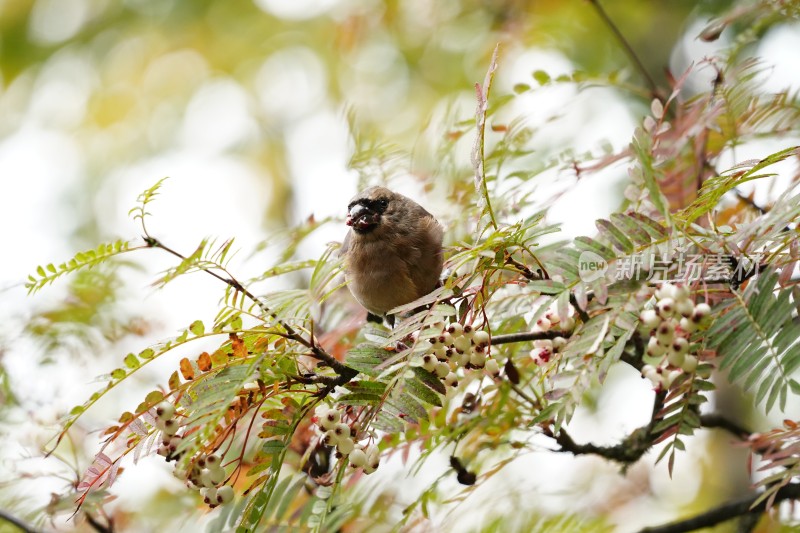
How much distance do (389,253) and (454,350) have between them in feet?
3.80

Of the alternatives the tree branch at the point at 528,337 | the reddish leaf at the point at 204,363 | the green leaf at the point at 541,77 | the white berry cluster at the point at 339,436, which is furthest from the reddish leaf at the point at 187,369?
the green leaf at the point at 541,77

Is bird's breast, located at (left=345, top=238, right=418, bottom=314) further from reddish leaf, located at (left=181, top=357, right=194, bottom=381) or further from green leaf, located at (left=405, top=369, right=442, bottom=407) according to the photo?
reddish leaf, located at (left=181, top=357, right=194, bottom=381)

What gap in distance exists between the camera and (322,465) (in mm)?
2500

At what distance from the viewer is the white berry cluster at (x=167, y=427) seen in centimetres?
166

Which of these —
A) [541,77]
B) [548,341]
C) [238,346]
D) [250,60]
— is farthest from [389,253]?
[250,60]

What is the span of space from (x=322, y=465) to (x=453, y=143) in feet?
3.75

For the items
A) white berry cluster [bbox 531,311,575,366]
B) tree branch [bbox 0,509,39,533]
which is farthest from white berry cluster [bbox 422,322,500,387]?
tree branch [bbox 0,509,39,533]

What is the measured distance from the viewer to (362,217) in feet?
9.75

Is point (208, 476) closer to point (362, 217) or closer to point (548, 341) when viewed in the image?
point (548, 341)

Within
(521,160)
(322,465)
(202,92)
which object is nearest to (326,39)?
(202,92)

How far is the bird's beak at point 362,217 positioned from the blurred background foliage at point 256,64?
2.23 metres

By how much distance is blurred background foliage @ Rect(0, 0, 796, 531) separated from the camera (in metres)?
5.35

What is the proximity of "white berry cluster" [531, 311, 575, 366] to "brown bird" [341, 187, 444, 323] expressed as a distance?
2.52 feet

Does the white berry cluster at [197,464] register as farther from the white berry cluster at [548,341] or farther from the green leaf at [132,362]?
the white berry cluster at [548,341]
